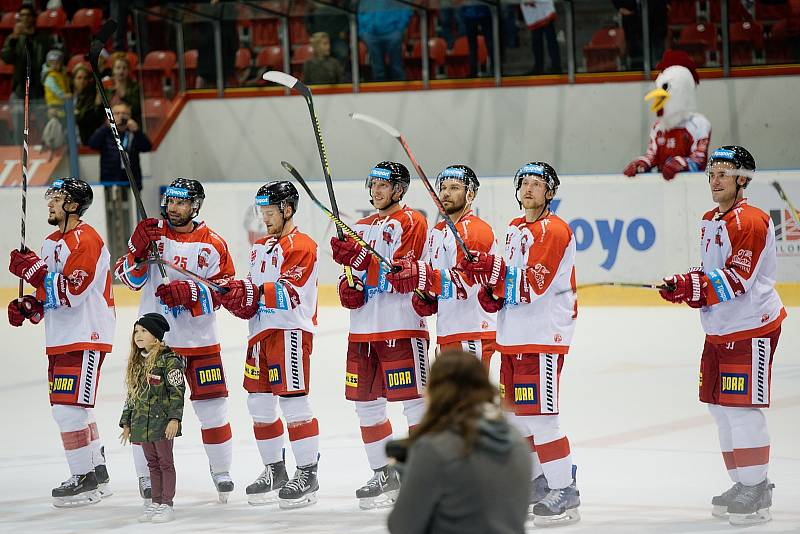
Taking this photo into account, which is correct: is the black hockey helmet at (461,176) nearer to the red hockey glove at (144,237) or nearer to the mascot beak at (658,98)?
the red hockey glove at (144,237)

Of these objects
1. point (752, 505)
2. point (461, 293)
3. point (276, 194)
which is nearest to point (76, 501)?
point (276, 194)

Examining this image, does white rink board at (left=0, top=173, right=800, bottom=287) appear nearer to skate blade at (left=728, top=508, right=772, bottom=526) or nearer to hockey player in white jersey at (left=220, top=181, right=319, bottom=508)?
hockey player in white jersey at (left=220, top=181, right=319, bottom=508)

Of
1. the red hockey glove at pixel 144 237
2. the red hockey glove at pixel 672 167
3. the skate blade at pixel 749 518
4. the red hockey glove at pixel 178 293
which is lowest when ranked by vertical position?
the skate blade at pixel 749 518

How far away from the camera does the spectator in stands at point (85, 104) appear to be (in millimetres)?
13391

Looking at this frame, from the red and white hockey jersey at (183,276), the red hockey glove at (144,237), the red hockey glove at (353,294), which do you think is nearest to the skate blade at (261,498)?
the red and white hockey jersey at (183,276)

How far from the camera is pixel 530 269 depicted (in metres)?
5.65

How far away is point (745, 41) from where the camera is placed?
12.8 m

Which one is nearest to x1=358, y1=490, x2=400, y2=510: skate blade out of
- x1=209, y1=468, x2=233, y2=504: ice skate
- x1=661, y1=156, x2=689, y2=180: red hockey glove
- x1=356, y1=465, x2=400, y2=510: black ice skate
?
x1=356, y1=465, x2=400, y2=510: black ice skate

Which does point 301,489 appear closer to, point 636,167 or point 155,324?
point 155,324

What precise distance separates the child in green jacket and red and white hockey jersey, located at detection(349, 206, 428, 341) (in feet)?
2.74

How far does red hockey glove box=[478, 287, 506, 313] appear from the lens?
5750 mm

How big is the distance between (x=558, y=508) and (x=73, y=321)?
7.61 feet

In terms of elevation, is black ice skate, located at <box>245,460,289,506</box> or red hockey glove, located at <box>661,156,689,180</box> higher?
red hockey glove, located at <box>661,156,689,180</box>

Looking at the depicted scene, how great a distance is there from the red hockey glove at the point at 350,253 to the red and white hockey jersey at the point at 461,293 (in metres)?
0.31
